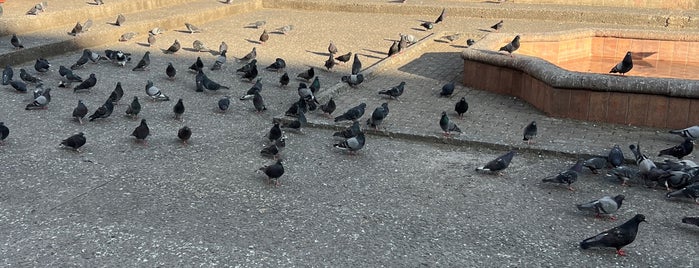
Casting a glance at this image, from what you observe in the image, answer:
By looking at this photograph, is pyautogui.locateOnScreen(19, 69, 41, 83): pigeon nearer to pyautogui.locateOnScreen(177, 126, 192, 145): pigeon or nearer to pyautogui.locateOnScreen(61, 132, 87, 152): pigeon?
pyautogui.locateOnScreen(61, 132, 87, 152): pigeon

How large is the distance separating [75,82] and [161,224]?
6.40 metres

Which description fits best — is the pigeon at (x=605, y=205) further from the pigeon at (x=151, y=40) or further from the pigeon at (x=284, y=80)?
the pigeon at (x=151, y=40)

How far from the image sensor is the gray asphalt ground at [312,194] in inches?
235

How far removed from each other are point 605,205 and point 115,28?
12.6 m

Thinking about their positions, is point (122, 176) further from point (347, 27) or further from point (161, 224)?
point (347, 27)

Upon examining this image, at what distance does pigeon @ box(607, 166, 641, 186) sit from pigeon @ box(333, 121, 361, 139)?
3.03m

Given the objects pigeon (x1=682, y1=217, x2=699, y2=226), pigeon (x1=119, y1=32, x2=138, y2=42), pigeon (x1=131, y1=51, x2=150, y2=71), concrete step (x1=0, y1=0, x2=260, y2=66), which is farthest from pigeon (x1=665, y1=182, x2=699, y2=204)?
pigeon (x1=119, y1=32, x2=138, y2=42)

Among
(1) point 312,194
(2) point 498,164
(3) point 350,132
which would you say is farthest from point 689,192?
(3) point 350,132

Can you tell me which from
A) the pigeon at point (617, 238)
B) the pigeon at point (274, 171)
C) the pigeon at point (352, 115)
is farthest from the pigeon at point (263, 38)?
the pigeon at point (617, 238)

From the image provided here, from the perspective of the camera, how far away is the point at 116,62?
1338cm

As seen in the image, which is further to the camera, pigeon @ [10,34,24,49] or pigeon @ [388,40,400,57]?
Result: pigeon @ [388,40,400,57]

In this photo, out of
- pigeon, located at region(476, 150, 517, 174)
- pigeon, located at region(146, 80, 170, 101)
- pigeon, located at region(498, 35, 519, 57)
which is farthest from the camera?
pigeon, located at region(498, 35, 519, 57)

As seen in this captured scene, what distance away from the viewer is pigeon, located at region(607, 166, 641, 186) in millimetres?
7402

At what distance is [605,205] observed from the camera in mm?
6609
